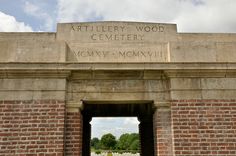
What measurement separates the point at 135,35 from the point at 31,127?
3.03 meters

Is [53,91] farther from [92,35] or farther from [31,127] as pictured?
[92,35]

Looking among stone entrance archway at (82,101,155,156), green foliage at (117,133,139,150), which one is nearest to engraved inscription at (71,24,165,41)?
stone entrance archway at (82,101,155,156)

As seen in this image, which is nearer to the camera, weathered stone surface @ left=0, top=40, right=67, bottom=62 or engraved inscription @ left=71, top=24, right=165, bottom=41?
weathered stone surface @ left=0, top=40, right=67, bottom=62

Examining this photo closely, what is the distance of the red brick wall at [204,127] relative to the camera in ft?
18.5

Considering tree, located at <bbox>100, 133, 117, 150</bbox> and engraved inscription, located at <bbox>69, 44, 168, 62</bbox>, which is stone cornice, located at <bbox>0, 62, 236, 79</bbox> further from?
tree, located at <bbox>100, 133, 117, 150</bbox>

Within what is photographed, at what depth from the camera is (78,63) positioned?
584 cm

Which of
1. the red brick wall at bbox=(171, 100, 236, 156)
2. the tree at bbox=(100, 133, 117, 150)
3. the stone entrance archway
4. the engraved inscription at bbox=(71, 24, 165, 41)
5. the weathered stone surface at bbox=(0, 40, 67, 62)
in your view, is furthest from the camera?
the tree at bbox=(100, 133, 117, 150)

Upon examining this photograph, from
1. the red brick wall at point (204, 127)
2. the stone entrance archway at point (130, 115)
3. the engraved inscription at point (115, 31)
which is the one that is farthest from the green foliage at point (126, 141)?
the red brick wall at point (204, 127)

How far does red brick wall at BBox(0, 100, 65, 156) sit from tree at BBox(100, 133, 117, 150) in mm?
66506

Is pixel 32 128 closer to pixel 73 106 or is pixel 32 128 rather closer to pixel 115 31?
pixel 73 106

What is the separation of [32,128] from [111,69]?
6.52 ft

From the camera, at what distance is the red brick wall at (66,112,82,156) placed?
18.6 ft

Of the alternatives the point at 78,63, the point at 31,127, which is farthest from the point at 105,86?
the point at 31,127

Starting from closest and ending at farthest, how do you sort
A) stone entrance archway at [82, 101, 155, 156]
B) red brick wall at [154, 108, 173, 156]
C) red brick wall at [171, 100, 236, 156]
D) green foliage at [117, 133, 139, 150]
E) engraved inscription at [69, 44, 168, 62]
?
1. red brick wall at [171, 100, 236, 156]
2. red brick wall at [154, 108, 173, 156]
3. engraved inscription at [69, 44, 168, 62]
4. stone entrance archway at [82, 101, 155, 156]
5. green foliage at [117, 133, 139, 150]
